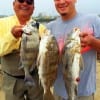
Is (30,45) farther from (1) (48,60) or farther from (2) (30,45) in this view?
(1) (48,60)

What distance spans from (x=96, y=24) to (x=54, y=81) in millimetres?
940

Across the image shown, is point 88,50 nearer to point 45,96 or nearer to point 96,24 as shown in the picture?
point 96,24

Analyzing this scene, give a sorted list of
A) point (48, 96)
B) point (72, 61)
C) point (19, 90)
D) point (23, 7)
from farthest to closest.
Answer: point (19, 90), point (23, 7), point (48, 96), point (72, 61)

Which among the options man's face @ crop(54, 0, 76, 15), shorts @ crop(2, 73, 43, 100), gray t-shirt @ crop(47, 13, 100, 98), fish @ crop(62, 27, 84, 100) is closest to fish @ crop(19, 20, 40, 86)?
fish @ crop(62, 27, 84, 100)

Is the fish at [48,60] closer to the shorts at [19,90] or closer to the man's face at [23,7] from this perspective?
the shorts at [19,90]

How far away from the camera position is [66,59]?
5.36 m

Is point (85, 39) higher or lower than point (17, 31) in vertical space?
lower

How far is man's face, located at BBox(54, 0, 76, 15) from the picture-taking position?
5.76 metres

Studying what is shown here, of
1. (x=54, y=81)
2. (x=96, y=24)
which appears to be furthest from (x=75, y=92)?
(x=96, y=24)

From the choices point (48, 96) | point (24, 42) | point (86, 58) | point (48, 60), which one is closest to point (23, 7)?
point (24, 42)

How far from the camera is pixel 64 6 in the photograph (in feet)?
18.9

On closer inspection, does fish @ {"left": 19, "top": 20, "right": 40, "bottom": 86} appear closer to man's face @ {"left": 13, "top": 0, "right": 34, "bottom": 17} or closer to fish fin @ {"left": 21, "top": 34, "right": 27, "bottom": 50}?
fish fin @ {"left": 21, "top": 34, "right": 27, "bottom": 50}

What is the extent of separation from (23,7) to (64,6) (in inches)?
23.7

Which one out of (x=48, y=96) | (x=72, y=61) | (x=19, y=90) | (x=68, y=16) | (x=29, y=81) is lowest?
(x=19, y=90)
